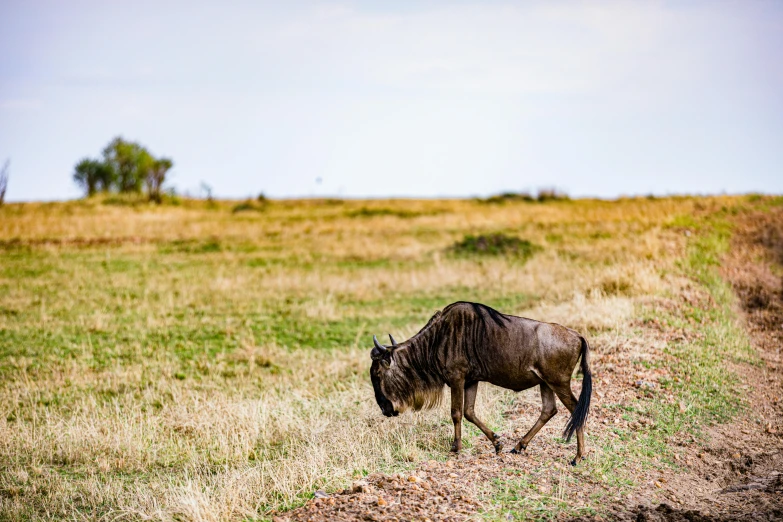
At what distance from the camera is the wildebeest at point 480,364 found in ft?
22.2

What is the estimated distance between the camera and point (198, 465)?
825 cm

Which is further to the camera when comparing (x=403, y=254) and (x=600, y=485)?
(x=403, y=254)

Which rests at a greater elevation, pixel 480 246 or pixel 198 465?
pixel 480 246

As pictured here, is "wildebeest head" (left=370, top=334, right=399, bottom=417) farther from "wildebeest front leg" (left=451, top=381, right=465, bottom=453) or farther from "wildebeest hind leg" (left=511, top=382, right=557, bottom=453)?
"wildebeest hind leg" (left=511, top=382, right=557, bottom=453)

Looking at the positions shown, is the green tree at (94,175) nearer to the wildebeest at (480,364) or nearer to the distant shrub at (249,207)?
the distant shrub at (249,207)

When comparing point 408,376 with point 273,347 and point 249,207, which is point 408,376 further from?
point 249,207

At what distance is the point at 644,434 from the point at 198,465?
5.31 meters

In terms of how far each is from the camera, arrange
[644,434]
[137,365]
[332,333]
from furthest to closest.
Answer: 1. [332,333]
2. [137,365]
3. [644,434]

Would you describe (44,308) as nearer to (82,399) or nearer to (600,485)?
(82,399)

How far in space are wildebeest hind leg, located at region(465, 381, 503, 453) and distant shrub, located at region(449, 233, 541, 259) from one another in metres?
19.7

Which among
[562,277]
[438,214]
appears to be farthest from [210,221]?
[562,277]

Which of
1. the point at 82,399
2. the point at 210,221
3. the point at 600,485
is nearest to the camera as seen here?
the point at 600,485

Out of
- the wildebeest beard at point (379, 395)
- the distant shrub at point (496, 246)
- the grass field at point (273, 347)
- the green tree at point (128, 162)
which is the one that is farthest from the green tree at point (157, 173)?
the wildebeest beard at point (379, 395)

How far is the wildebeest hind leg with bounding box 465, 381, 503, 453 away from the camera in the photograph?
700 cm
